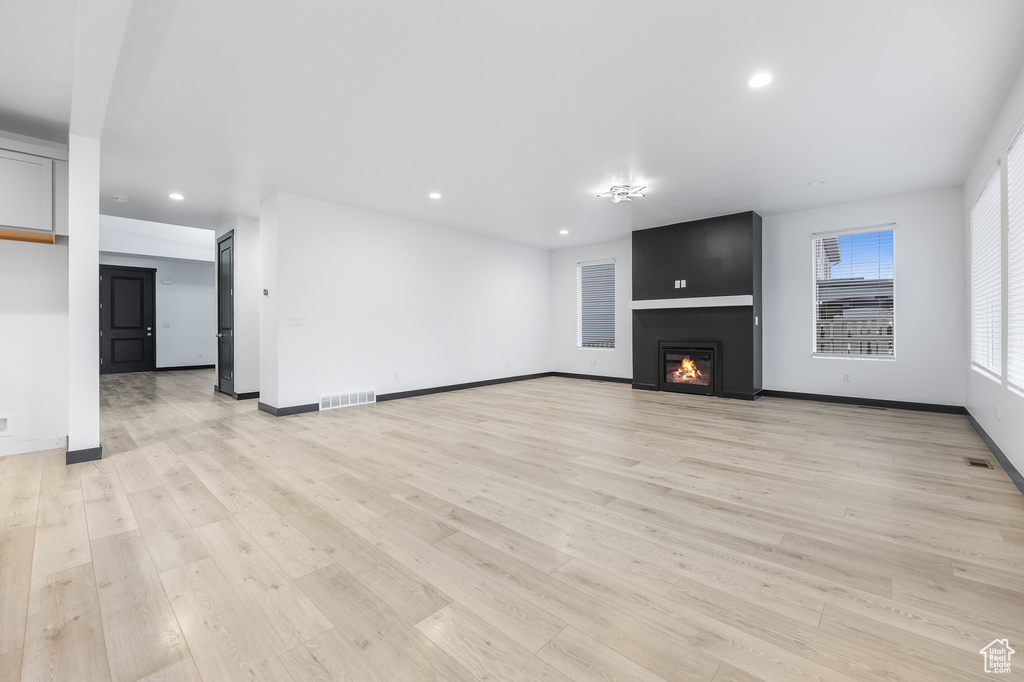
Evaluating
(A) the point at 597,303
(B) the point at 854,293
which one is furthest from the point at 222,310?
(B) the point at 854,293

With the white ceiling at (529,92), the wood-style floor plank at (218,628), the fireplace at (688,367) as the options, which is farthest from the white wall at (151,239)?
the fireplace at (688,367)

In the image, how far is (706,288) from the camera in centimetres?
652

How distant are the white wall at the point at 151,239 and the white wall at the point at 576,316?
7.32 metres

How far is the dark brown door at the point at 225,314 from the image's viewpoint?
21.9 ft

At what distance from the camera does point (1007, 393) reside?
316cm

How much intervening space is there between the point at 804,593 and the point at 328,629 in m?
1.83

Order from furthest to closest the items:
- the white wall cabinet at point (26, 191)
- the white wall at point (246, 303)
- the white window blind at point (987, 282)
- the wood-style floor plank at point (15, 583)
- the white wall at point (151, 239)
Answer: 1. the white wall at point (151, 239)
2. the white wall at point (246, 303)
3. the white window blind at point (987, 282)
4. the white wall cabinet at point (26, 191)
5. the wood-style floor plank at point (15, 583)

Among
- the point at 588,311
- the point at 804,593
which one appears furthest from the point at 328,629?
the point at 588,311

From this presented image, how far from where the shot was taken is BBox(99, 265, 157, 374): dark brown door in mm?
9562

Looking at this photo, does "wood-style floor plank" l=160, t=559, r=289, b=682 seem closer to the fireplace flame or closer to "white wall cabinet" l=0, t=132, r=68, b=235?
"white wall cabinet" l=0, t=132, r=68, b=235

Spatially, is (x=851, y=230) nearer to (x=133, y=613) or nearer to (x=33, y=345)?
(x=133, y=613)

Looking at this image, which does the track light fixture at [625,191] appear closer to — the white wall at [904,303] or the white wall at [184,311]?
the white wall at [904,303]

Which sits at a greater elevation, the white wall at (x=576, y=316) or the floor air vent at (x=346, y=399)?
the white wall at (x=576, y=316)

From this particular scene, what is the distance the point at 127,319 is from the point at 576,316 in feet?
33.6
